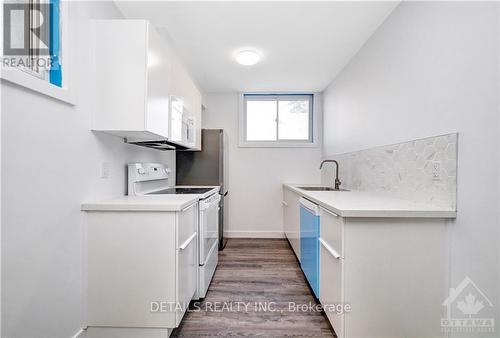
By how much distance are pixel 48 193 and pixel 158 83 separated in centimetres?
96

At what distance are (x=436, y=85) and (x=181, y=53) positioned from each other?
7.60 ft

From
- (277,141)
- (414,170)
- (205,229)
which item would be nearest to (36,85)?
(205,229)

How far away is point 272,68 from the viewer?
3.08m

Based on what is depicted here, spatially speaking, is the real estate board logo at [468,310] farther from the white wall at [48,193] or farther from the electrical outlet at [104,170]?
the electrical outlet at [104,170]

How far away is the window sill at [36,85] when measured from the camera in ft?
3.42

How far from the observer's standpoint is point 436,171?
1510 mm

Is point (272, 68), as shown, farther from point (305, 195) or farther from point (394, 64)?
point (305, 195)

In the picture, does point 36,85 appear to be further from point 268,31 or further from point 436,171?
point 436,171

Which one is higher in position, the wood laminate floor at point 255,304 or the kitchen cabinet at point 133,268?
the kitchen cabinet at point 133,268

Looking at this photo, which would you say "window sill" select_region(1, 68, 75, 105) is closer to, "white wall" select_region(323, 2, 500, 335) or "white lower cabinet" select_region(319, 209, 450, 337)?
"white lower cabinet" select_region(319, 209, 450, 337)

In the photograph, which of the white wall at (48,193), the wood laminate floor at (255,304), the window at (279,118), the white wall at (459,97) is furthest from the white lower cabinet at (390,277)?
the window at (279,118)

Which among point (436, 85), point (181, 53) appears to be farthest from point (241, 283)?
point (181, 53)

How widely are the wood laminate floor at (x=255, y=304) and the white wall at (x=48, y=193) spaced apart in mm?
765

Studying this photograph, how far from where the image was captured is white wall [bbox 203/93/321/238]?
4035 millimetres
